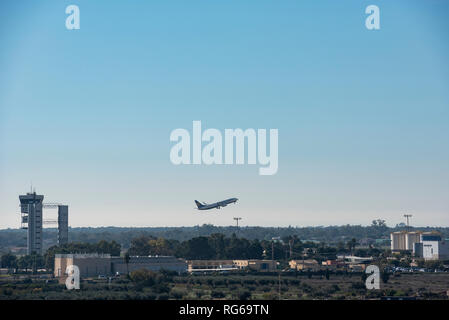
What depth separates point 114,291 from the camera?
6156 inches
